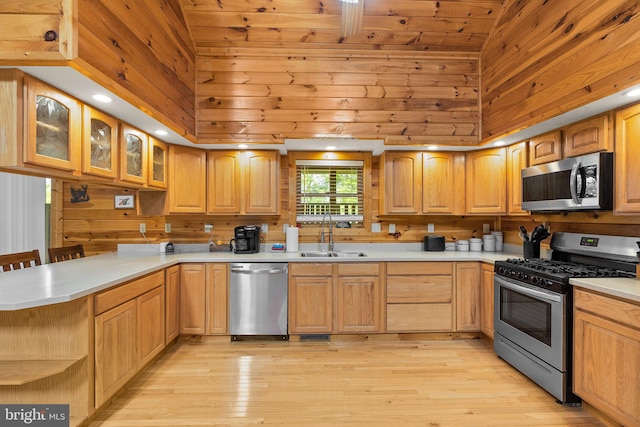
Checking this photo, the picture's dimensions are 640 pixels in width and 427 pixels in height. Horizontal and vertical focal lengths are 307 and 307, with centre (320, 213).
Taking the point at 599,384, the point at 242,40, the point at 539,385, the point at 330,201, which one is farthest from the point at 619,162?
the point at 242,40

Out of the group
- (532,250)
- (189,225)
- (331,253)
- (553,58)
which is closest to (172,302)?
(189,225)

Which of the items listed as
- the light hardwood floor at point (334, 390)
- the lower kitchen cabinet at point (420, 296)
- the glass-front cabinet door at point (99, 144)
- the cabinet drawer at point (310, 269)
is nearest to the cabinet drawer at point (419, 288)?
the lower kitchen cabinet at point (420, 296)

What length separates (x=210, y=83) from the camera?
3.33m

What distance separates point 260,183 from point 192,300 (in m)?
1.42

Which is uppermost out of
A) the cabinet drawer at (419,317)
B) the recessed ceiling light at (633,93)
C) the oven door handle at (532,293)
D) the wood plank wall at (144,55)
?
the wood plank wall at (144,55)

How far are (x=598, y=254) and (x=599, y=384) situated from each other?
103 cm

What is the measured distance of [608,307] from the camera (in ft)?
6.00

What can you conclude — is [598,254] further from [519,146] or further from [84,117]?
[84,117]

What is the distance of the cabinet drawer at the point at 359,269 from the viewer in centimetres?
317

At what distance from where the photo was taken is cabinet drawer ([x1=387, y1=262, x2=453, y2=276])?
10.5 feet

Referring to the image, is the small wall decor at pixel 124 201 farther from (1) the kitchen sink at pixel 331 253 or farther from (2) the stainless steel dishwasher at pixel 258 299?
(1) the kitchen sink at pixel 331 253

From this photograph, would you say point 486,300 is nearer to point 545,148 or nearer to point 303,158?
point 545,148

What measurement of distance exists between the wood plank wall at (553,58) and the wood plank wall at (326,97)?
0.40 m

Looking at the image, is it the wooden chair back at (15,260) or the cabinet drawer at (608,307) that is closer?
the cabinet drawer at (608,307)
